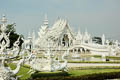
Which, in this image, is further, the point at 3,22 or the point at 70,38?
the point at 70,38

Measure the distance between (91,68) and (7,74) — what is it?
8778 mm

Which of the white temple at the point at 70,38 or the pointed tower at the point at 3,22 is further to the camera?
the white temple at the point at 70,38

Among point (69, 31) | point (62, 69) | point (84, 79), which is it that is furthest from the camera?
point (69, 31)

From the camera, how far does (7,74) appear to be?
8258mm

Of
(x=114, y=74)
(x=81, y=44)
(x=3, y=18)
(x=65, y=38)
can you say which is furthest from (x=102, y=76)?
(x=65, y=38)

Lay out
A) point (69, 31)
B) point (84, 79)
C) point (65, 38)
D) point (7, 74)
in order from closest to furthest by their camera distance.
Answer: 1. point (7, 74)
2. point (84, 79)
3. point (69, 31)
4. point (65, 38)

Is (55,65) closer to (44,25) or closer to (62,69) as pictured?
(62,69)

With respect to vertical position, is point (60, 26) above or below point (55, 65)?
above

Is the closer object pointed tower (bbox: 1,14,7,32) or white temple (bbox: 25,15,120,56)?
pointed tower (bbox: 1,14,7,32)

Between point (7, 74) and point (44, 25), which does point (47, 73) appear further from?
point (44, 25)

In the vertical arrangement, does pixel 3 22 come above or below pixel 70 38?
below

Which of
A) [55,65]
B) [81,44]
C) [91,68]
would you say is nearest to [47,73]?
[55,65]

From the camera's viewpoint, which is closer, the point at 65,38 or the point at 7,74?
the point at 7,74

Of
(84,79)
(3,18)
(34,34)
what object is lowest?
(84,79)
